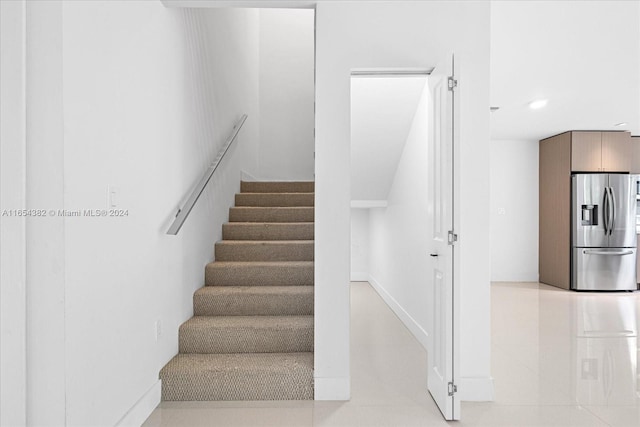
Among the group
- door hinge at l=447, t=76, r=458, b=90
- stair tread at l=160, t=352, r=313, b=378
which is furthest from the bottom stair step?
door hinge at l=447, t=76, r=458, b=90

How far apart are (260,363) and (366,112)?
2.50 m

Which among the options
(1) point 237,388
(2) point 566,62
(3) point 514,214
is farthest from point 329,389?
(3) point 514,214

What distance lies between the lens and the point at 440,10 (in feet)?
9.35

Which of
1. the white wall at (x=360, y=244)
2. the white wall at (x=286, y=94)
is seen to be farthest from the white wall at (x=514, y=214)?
the white wall at (x=286, y=94)

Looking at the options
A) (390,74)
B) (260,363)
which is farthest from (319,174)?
(260,363)

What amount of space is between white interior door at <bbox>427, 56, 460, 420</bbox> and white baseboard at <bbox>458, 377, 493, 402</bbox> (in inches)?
7.7

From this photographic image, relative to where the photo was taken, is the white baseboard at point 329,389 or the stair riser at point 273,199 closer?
the white baseboard at point 329,389

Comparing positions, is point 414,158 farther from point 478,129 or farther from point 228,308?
point 228,308

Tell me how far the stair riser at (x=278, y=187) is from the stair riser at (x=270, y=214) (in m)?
0.68

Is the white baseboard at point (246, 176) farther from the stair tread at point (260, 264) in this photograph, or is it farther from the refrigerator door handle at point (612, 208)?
the refrigerator door handle at point (612, 208)

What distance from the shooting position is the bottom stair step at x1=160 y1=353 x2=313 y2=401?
277 cm

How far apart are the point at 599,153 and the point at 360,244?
397cm

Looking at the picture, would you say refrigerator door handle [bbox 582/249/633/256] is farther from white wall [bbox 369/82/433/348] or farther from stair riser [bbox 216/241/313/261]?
stair riser [bbox 216/241/313/261]

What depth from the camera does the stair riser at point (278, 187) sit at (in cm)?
523
